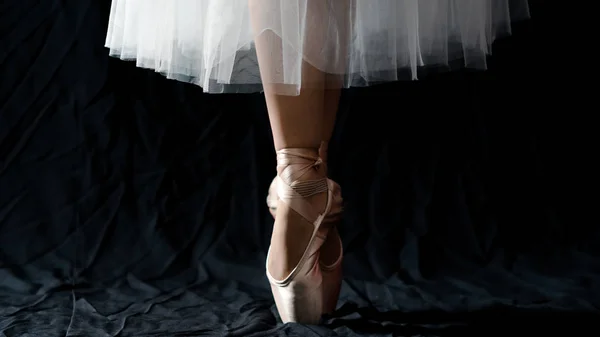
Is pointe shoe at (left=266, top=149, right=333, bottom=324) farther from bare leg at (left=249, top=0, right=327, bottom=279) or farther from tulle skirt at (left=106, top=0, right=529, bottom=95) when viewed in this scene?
tulle skirt at (left=106, top=0, right=529, bottom=95)

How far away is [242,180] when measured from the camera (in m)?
1.72

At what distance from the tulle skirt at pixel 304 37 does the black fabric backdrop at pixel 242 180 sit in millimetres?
476

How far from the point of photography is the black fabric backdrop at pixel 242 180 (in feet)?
4.92

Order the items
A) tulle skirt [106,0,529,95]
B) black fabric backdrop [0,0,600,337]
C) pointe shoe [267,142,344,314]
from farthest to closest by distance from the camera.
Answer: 1. black fabric backdrop [0,0,600,337]
2. pointe shoe [267,142,344,314]
3. tulle skirt [106,0,529,95]

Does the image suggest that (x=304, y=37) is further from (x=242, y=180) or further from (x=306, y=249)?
(x=242, y=180)

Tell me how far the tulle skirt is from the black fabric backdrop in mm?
476

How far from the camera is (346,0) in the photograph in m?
1.01

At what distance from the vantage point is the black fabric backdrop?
59.0 inches

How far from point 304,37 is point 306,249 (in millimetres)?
317

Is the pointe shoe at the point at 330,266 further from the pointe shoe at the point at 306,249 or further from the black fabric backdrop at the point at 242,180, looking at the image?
the black fabric backdrop at the point at 242,180

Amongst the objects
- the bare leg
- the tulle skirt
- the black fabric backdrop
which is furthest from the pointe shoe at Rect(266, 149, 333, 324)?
the black fabric backdrop

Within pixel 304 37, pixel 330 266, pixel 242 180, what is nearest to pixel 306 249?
pixel 330 266

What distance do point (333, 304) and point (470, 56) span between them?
452 millimetres

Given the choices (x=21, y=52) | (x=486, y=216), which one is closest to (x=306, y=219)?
(x=486, y=216)
